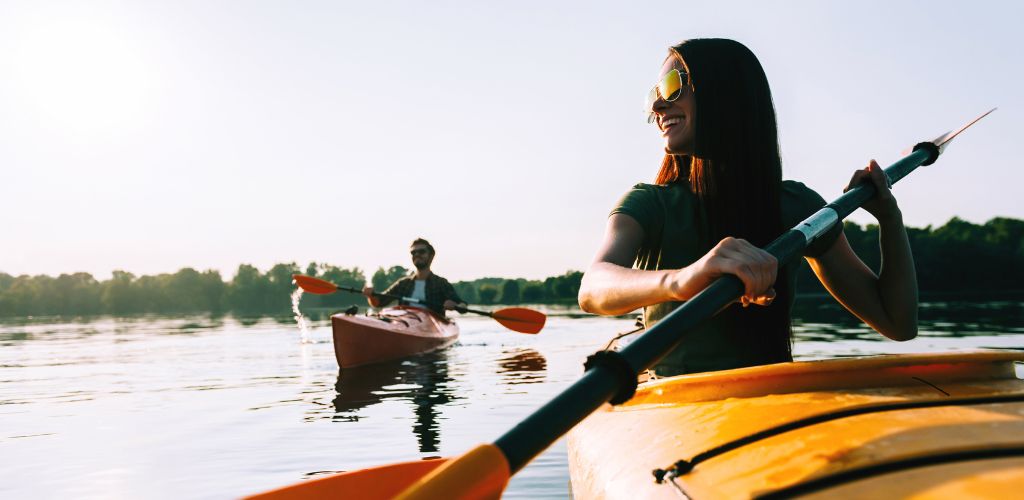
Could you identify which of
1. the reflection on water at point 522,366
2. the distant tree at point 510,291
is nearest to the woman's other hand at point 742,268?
the reflection on water at point 522,366

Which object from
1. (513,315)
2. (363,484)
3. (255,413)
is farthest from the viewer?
(513,315)

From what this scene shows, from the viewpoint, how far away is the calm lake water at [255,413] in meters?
5.68

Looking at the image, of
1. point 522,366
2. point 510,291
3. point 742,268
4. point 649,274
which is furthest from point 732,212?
point 510,291

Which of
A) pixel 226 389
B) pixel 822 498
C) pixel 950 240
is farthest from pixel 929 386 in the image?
pixel 950 240

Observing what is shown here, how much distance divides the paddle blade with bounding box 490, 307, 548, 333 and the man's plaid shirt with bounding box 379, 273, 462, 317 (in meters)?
3.64

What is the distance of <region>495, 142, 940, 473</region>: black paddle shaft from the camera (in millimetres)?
1426

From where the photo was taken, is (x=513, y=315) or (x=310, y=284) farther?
(x=310, y=284)

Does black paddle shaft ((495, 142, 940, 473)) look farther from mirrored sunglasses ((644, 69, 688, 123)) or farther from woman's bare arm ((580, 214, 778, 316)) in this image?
mirrored sunglasses ((644, 69, 688, 123))

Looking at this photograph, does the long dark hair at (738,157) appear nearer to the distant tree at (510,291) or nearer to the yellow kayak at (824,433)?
the yellow kayak at (824,433)

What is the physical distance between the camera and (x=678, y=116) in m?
2.53

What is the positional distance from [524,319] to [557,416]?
378 inches

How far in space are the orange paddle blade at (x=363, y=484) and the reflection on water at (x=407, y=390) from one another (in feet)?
13.9

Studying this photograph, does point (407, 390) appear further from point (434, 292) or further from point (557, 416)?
point (557, 416)

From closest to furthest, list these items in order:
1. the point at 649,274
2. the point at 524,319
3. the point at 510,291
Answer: the point at 649,274, the point at 524,319, the point at 510,291
